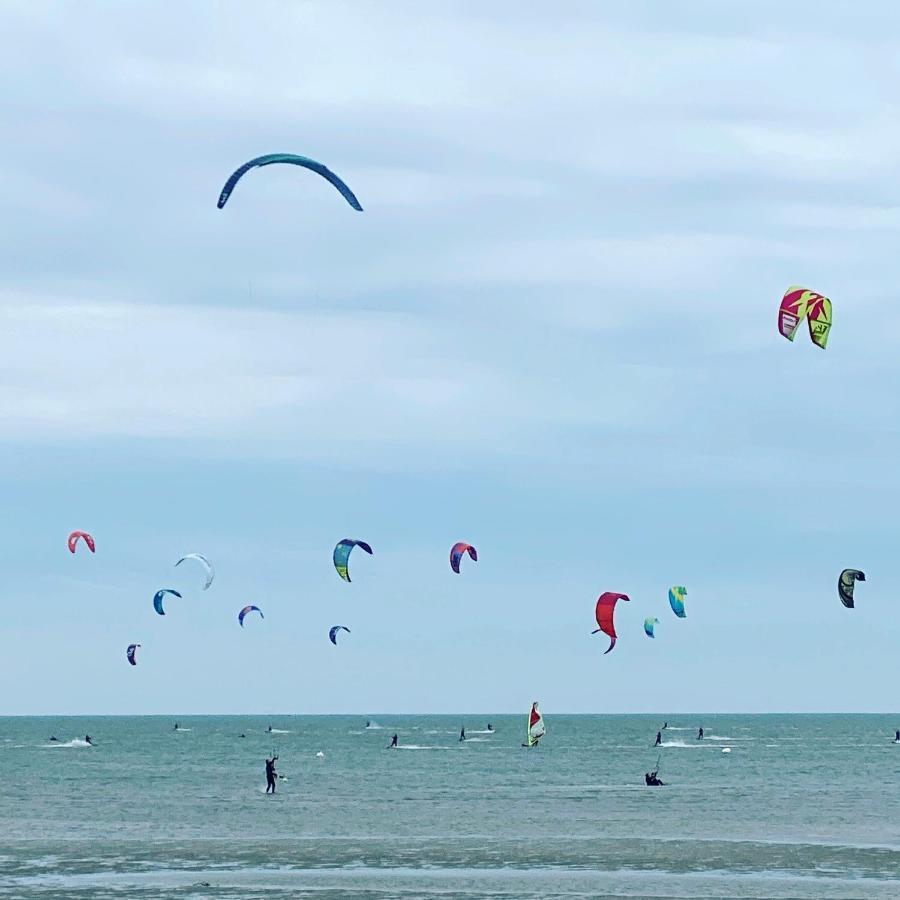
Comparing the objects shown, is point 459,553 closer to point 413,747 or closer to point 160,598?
point 160,598

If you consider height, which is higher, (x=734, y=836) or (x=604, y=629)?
(x=604, y=629)

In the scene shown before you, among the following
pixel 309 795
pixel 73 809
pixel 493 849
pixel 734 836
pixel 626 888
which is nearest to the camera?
pixel 626 888

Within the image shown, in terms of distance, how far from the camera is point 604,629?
48375 millimetres

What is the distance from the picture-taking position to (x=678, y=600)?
60844mm

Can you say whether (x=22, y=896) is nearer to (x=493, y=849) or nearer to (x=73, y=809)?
(x=493, y=849)

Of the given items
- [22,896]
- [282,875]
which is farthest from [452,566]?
[22,896]

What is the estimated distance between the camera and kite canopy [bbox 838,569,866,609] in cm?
4381

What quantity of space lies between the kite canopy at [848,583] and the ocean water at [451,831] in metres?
6.20

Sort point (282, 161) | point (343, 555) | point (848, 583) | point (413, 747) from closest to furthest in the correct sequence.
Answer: point (282, 161) < point (848, 583) < point (343, 555) < point (413, 747)

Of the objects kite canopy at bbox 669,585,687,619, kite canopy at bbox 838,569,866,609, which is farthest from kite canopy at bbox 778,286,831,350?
kite canopy at bbox 669,585,687,619

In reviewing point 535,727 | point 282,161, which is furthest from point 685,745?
point 282,161

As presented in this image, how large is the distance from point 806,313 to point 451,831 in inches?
671

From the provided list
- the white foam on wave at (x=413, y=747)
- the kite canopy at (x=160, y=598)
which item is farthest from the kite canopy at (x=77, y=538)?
the white foam on wave at (x=413, y=747)

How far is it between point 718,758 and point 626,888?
234 feet
